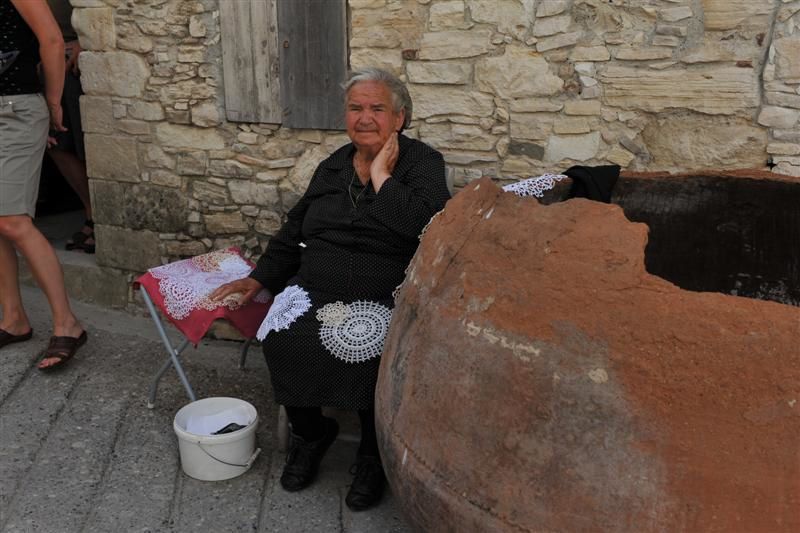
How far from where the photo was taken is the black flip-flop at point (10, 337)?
12.6 ft

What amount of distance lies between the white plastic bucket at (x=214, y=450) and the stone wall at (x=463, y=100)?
1.37m

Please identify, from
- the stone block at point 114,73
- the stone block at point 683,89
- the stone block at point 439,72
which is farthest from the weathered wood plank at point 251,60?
the stone block at point 683,89

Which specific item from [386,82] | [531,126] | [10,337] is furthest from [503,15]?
[10,337]

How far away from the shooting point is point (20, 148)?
358cm

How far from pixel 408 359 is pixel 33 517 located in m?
1.68

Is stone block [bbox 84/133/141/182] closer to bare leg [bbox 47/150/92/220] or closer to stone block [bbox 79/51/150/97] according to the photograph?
stone block [bbox 79/51/150/97]

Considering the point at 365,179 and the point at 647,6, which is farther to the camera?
the point at 647,6

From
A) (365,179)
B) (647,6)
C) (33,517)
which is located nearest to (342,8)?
(365,179)

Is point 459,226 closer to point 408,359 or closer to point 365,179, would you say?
point 408,359

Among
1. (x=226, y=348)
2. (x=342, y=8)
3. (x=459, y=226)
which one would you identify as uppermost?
(x=342, y=8)

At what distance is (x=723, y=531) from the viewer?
1541 mm

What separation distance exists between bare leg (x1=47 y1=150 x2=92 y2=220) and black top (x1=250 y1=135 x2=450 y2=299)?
2.82m

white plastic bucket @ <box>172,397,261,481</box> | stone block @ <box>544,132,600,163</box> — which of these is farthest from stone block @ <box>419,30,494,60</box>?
white plastic bucket @ <box>172,397,261,481</box>

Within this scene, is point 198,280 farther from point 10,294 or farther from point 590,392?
point 590,392
